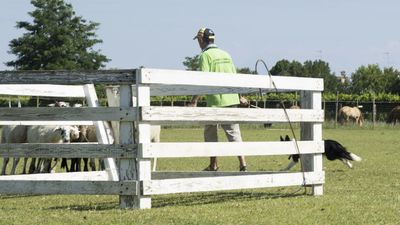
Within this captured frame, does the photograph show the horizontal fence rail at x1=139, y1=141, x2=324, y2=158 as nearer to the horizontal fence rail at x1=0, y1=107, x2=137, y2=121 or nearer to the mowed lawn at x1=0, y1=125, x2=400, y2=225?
the horizontal fence rail at x1=0, y1=107, x2=137, y2=121

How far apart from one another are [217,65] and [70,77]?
17.5 feet

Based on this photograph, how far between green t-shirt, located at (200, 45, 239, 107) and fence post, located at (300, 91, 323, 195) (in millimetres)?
2981

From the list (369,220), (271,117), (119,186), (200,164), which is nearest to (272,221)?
(369,220)

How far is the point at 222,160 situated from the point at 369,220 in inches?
527

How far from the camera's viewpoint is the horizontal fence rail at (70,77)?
9.59m

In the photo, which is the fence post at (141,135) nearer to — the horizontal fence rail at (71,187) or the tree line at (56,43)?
the horizontal fence rail at (71,187)

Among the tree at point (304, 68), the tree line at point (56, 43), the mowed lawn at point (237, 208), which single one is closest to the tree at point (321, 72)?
the tree at point (304, 68)

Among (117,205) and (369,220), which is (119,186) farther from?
(369,220)

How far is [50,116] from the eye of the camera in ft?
32.9

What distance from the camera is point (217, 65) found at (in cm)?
1485

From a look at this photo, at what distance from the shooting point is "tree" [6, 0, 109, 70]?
98875 mm

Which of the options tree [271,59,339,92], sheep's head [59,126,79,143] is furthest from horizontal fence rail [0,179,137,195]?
tree [271,59,339,92]

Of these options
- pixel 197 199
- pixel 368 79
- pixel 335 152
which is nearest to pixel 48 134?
pixel 197 199

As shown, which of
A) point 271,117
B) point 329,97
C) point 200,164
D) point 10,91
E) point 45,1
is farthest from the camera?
point 45,1
